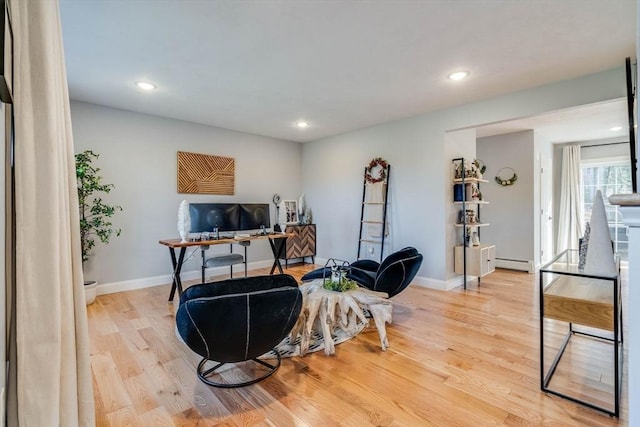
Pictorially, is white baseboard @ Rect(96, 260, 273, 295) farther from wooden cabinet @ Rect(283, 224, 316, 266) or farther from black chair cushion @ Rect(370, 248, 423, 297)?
black chair cushion @ Rect(370, 248, 423, 297)

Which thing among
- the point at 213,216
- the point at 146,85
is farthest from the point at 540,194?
the point at 146,85

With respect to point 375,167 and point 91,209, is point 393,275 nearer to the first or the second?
point 375,167

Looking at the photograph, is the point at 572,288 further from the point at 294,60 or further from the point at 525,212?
the point at 525,212

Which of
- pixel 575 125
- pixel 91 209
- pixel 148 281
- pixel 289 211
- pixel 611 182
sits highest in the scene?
pixel 575 125

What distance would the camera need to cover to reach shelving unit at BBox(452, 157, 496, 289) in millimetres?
4121

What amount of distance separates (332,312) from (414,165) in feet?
9.09

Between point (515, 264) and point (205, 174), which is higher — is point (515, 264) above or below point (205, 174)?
below

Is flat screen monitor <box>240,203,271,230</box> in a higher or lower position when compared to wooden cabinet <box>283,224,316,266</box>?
higher

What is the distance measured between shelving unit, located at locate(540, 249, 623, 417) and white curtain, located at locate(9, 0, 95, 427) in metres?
2.27

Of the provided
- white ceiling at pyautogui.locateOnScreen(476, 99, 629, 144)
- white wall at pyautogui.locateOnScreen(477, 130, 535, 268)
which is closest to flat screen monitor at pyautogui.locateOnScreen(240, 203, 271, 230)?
white ceiling at pyautogui.locateOnScreen(476, 99, 629, 144)

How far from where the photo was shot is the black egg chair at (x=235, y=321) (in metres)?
1.66

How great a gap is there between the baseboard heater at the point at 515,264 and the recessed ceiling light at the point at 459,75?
12.1 ft

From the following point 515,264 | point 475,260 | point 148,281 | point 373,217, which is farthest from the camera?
point 515,264

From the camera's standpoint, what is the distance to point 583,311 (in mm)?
1744
